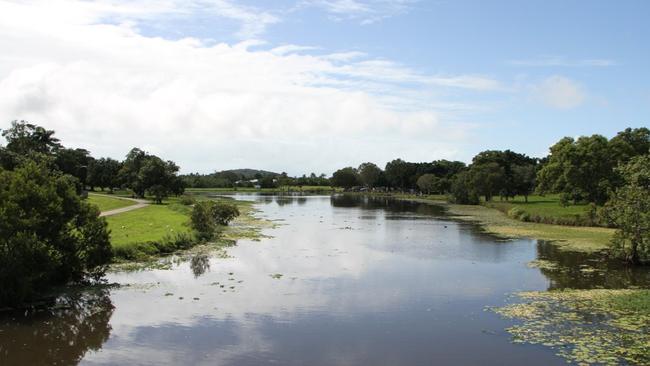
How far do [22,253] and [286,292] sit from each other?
10.4m

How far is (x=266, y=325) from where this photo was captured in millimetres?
18391

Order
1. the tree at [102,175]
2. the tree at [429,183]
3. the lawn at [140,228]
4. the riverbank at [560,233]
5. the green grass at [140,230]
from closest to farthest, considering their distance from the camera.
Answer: the green grass at [140,230] → the lawn at [140,228] → the riverbank at [560,233] → the tree at [102,175] → the tree at [429,183]

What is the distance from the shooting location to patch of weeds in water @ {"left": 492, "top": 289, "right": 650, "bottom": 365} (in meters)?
15.2

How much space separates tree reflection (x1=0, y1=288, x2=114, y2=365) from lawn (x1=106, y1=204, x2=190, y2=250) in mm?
8461

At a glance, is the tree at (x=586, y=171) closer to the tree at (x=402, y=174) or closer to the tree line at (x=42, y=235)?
the tree line at (x=42, y=235)

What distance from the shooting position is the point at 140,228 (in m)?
38.5

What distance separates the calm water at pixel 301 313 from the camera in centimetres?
1559

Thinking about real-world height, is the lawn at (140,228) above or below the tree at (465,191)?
below

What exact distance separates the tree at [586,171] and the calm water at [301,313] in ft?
82.0

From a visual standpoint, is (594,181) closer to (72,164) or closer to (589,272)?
(589,272)

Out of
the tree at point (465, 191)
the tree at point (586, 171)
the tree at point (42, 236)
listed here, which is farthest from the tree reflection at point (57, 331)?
the tree at point (465, 191)

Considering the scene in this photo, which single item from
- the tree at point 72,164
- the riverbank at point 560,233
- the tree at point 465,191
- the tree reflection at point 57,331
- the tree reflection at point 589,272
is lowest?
the tree reflection at point 57,331

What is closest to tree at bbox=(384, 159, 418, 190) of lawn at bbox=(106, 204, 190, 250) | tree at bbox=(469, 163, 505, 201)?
tree at bbox=(469, 163, 505, 201)

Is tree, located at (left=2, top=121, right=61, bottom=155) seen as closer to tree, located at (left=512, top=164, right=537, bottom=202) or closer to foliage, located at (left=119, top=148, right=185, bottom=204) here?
foliage, located at (left=119, top=148, right=185, bottom=204)
